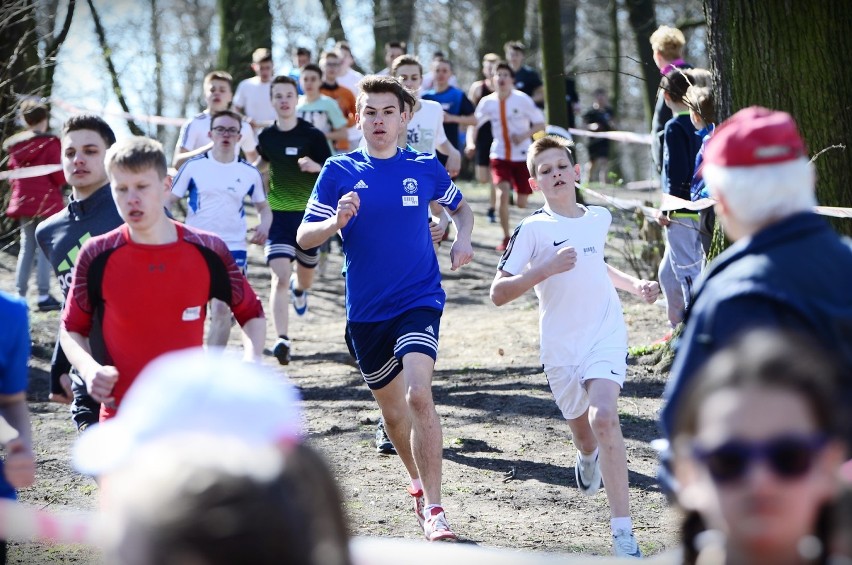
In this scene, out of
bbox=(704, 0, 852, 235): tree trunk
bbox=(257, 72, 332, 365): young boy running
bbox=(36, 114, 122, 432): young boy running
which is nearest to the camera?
bbox=(36, 114, 122, 432): young boy running

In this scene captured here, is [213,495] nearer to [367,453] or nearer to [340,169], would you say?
[340,169]

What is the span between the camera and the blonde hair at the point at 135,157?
4.80 meters

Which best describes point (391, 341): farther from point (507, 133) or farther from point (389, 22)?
point (389, 22)

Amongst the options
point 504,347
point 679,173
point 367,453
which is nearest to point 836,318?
point 367,453

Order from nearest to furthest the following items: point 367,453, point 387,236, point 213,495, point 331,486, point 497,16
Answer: point 213,495, point 331,486, point 387,236, point 367,453, point 497,16

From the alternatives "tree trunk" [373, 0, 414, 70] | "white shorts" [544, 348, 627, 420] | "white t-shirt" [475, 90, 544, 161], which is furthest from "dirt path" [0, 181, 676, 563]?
"tree trunk" [373, 0, 414, 70]

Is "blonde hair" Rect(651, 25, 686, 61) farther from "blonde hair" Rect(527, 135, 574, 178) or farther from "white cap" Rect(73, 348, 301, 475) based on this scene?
"white cap" Rect(73, 348, 301, 475)

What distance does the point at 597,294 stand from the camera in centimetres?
613

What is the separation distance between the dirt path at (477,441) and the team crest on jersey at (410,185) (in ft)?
5.73

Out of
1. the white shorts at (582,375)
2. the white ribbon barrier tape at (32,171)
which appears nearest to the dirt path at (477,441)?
the white shorts at (582,375)

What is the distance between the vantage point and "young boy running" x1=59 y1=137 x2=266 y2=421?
482 cm

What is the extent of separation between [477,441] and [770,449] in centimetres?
605

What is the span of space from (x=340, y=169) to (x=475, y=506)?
199 centimetres

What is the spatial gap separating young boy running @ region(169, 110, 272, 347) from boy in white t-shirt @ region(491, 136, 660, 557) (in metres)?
4.36
